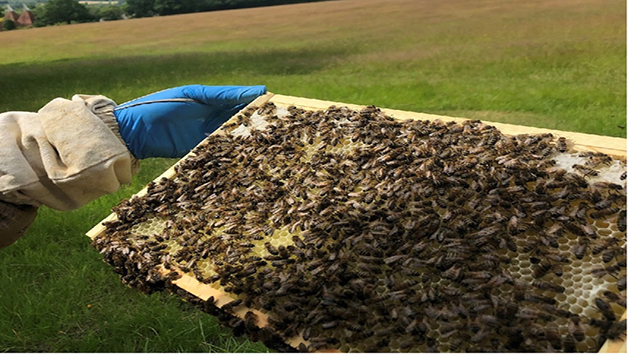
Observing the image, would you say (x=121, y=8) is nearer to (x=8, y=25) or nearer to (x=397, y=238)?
(x=8, y=25)

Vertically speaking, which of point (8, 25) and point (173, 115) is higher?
point (8, 25)

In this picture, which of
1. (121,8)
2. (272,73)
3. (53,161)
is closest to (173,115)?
(53,161)

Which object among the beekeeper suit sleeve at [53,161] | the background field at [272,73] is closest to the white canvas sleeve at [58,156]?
the beekeeper suit sleeve at [53,161]

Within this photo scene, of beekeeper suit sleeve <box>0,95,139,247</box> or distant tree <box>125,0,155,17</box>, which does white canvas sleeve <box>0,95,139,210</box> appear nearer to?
beekeeper suit sleeve <box>0,95,139,247</box>

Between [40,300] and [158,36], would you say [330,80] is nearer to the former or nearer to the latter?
[158,36]

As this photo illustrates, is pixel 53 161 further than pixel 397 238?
Yes

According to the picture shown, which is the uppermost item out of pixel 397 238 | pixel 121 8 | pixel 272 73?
pixel 121 8

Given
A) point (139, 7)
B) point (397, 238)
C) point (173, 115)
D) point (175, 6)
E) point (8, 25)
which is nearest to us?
point (397, 238)

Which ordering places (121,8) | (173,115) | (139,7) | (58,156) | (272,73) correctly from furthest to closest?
(121,8), (139,7), (272,73), (173,115), (58,156)
